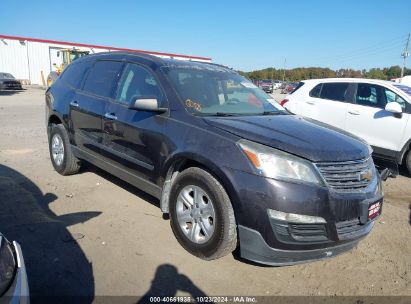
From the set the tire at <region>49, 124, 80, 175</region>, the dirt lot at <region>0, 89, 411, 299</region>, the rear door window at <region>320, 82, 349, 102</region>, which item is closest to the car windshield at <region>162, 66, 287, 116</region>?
the dirt lot at <region>0, 89, 411, 299</region>

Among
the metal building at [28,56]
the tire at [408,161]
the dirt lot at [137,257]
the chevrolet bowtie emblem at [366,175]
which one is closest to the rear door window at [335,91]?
the tire at [408,161]

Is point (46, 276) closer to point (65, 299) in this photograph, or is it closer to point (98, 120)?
point (65, 299)

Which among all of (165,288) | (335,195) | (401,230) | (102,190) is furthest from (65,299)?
(401,230)

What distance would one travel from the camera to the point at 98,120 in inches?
183

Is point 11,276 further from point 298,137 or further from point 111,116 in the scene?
point 111,116

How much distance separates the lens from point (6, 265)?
6.35ft

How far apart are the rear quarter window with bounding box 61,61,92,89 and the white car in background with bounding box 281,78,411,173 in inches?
159

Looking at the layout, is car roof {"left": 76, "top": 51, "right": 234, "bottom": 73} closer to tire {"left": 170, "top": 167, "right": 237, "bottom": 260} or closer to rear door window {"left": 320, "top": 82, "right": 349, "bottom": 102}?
tire {"left": 170, "top": 167, "right": 237, "bottom": 260}

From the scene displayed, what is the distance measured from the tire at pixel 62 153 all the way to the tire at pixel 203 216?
2.54m

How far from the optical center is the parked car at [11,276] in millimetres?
1818

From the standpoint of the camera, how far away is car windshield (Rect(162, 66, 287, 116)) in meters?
3.88

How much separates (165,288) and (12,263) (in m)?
1.35

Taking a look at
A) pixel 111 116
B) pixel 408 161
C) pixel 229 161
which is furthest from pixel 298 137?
pixel 408 161

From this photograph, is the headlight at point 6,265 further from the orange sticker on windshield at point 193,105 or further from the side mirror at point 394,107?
the side mirror at point 394,107
